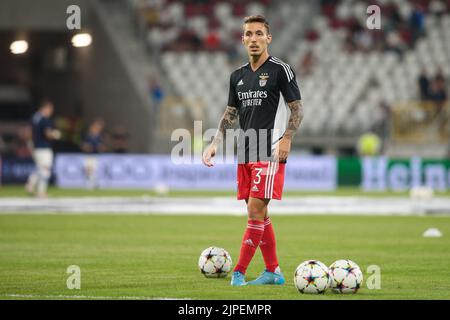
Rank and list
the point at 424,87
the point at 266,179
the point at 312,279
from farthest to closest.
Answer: the point at 424,87, the point at 266,179, the point at 312,279

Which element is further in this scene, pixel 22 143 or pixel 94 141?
pixel 22 143

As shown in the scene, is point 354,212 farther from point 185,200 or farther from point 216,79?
point 216,79

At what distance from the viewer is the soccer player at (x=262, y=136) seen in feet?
36.2

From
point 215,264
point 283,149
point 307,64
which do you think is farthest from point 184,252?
point 307,64

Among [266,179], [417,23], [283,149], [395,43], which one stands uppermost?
[417,23]

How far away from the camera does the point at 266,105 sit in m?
11.2

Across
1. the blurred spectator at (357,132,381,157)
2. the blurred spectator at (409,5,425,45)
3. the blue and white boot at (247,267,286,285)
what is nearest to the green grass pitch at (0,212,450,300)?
the blue and white boot at (247,267,286,285)

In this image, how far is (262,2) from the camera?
44094mm

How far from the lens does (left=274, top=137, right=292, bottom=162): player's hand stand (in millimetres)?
10930

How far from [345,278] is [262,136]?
194 centimetres

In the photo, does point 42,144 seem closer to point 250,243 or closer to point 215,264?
point 215,264

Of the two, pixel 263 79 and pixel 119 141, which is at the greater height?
pixel 119 141

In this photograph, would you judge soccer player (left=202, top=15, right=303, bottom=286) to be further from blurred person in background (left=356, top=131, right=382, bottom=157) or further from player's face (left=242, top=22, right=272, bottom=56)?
blurred person in background (left=356, top=131, right=382, bottom=157)
